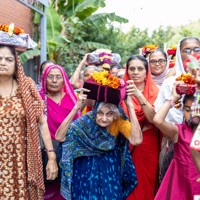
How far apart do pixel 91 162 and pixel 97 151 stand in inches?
5.2

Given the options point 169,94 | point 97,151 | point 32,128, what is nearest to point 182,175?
point 169,94

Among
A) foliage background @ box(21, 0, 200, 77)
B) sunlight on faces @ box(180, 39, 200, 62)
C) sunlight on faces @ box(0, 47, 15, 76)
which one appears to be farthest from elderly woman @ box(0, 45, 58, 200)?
foliage background @ box(21, 0, 200, 77)

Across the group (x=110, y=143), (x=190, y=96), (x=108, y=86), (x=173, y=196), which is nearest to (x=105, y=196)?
(x=110, y=143)

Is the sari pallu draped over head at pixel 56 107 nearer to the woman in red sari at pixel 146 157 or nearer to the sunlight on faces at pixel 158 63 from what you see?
the woman in red sari at pixel 146 157

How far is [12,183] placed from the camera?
420 centimetres

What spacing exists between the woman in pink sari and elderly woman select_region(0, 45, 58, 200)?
0.70 m

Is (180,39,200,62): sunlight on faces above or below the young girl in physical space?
above

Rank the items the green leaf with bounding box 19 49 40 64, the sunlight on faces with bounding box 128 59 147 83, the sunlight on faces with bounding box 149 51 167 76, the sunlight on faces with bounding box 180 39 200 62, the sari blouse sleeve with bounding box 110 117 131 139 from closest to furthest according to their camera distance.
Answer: the sari blouse sleeve with bounding box 110 117 131 139
the sunlight on faces with bounding box 180 39 200 62
the sunlight on faces with bounding box 128 59 147 83
the sunlight on faces with bounding box 149 51 167 76
the green leaf with bounding box 19 49 40 64

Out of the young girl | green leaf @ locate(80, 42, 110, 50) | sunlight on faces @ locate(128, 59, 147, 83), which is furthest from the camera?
green leaf @ locate(80, 42, 110, 50)

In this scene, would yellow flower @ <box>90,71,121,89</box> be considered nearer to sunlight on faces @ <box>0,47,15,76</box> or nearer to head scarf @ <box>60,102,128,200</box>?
head scarf @ <box>60,102,128,200</box>

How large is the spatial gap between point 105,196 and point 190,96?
4.61 ft

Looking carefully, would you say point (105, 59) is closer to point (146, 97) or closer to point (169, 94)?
point (146, 97)

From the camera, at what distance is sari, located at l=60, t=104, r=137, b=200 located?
14.4 ft

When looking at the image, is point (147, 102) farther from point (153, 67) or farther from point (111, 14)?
point (111, 14)
